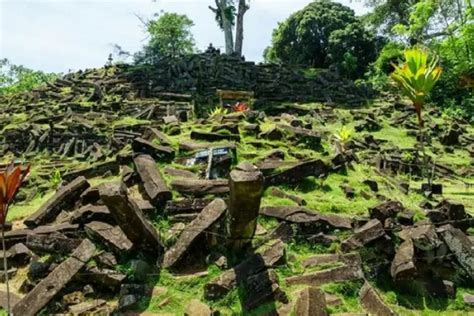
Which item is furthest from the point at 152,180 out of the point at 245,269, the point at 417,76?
the point at 417,76

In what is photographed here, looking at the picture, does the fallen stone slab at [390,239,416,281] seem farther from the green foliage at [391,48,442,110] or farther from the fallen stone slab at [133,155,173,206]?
the green foliage at [391,48,442,110]

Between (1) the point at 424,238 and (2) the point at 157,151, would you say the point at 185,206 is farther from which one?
(1) the point at 424,238

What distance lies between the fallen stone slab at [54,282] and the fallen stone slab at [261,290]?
176 cm

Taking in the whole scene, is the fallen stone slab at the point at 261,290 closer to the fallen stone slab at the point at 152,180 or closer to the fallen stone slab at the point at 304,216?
the fallen stone slab at the point at 304,216

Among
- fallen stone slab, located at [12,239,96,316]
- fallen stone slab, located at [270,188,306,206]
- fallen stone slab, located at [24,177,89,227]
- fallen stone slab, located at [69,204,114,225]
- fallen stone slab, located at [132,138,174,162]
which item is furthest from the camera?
fallen stone slab, located at [132,138,174,162]

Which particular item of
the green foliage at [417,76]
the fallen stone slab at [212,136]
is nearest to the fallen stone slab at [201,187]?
the fallen stone slab at [212,136]

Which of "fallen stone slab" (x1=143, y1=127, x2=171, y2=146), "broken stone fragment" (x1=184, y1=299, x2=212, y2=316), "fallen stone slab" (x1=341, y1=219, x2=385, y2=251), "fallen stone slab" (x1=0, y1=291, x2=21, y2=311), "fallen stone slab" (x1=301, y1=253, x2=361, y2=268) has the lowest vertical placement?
"fallen stone slab" (x1=0, y1=291, x2=21, y2=311)

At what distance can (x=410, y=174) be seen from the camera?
1252cm

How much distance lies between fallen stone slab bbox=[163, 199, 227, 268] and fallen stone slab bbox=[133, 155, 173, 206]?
89 centimetres

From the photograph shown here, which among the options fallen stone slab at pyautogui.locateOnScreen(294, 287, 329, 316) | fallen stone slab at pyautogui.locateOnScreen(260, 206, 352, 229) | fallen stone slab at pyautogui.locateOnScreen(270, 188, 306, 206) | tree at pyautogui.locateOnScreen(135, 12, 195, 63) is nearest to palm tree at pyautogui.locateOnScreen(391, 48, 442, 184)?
fallen stone slab at pyautogui.locateOnScreen(270, 188, 306, 206)

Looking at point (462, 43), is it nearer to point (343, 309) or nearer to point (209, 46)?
point (209, 46)

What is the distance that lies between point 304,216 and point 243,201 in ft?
5.52

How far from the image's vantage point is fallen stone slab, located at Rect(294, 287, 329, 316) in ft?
14.2

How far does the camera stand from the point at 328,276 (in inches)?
204
